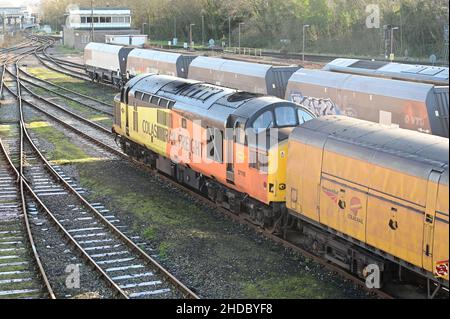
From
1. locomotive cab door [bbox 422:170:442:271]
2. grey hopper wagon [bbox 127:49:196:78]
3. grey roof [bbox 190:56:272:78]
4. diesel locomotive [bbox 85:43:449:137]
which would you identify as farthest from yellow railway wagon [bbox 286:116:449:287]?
grey hopper wagon [bbox 127:49:196:78]

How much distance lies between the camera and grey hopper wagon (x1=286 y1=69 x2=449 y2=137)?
70.0ft

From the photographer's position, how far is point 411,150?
→ 12.8 meters

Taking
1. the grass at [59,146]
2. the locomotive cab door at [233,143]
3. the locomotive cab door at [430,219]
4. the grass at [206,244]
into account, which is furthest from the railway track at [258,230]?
the locomotive cab door at [430,219]

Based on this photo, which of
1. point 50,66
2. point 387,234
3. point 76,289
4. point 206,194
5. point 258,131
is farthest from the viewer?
point 50,66

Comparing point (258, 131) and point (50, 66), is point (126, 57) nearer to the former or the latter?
point (50, 66)

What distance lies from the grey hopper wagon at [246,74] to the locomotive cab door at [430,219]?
877 inches

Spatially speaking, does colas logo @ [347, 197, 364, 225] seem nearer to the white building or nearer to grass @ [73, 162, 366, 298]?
grass @ [73, 162, 366, 298]

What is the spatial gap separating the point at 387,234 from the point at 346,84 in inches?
573

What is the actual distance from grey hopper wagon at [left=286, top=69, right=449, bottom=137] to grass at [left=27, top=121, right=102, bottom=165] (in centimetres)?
1013

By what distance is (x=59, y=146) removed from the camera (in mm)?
31656

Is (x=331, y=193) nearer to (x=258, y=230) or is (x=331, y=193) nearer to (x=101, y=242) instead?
(x=258, y=230)

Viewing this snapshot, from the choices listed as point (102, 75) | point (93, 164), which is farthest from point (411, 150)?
point (102, 75)

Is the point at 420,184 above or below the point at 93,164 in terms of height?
above

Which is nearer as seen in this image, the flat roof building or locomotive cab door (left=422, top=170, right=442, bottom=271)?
locomotive cab door (left=422, top=170, right=442, bottom=271)
